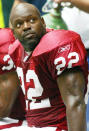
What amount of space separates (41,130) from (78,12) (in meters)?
1.15

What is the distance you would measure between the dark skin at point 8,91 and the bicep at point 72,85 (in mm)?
389

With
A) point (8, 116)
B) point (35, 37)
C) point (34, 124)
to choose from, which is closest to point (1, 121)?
point (8, 116)

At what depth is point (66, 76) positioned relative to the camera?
1364 millimetres

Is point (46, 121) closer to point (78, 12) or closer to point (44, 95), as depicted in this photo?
point (44, 95)

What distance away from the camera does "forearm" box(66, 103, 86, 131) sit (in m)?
1.34

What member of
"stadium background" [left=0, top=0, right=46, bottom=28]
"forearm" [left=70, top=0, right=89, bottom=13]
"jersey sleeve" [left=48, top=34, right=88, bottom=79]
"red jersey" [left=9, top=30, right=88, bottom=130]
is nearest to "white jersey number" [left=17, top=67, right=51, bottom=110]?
"red jersey" [left=9, top=30, right=88, bottom=130]

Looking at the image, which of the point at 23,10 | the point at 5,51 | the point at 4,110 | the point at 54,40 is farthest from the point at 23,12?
the point at 4,110

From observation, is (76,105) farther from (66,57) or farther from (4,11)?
(4,11)

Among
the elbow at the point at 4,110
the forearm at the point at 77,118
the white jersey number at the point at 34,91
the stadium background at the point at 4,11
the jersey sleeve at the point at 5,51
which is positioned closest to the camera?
the forearm at the point at 77,118

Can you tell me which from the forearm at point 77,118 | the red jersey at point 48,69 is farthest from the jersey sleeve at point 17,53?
the forearm at point 77,118

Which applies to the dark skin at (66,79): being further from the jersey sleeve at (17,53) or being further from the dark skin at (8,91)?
the dark skin at (8,91)

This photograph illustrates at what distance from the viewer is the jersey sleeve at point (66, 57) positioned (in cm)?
136

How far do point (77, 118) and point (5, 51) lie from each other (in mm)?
485

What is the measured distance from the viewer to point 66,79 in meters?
1.36
